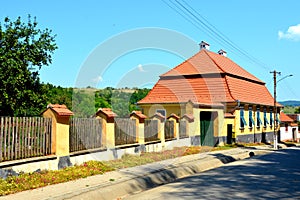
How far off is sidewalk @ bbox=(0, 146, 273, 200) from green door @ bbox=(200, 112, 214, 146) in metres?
9.51

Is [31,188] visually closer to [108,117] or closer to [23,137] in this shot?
[23,137]

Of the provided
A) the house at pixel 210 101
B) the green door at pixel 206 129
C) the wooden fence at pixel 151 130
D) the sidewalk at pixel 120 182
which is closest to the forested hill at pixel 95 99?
the house at pixel 210 101

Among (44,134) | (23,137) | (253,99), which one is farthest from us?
(253,99)

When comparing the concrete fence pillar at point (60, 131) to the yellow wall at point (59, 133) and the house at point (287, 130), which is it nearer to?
the yellow wall at point (59, 133)

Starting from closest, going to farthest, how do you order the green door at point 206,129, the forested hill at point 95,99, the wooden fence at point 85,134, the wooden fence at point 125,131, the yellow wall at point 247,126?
the wooden fence at point 85,134 < the wooden fence at point 125,131 < the green door at point 206,129 < the yellow wall at point 247,126 < the forested hill at point 95,99

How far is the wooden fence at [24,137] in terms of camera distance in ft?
32.0

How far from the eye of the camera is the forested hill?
49.5 metres

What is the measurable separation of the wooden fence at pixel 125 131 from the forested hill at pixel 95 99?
28.6 m

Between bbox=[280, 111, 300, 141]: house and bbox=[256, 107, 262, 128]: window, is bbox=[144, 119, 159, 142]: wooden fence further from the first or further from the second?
bbox=[280, 111, 300, 141]: house

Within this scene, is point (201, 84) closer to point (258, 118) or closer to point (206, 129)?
point (206, 129)

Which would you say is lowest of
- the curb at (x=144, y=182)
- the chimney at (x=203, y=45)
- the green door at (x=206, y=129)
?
the curb at (x=144, y=182)

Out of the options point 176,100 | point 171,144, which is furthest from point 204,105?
point 171,144

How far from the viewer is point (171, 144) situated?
2136 cm

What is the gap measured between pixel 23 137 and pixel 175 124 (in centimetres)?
1285
